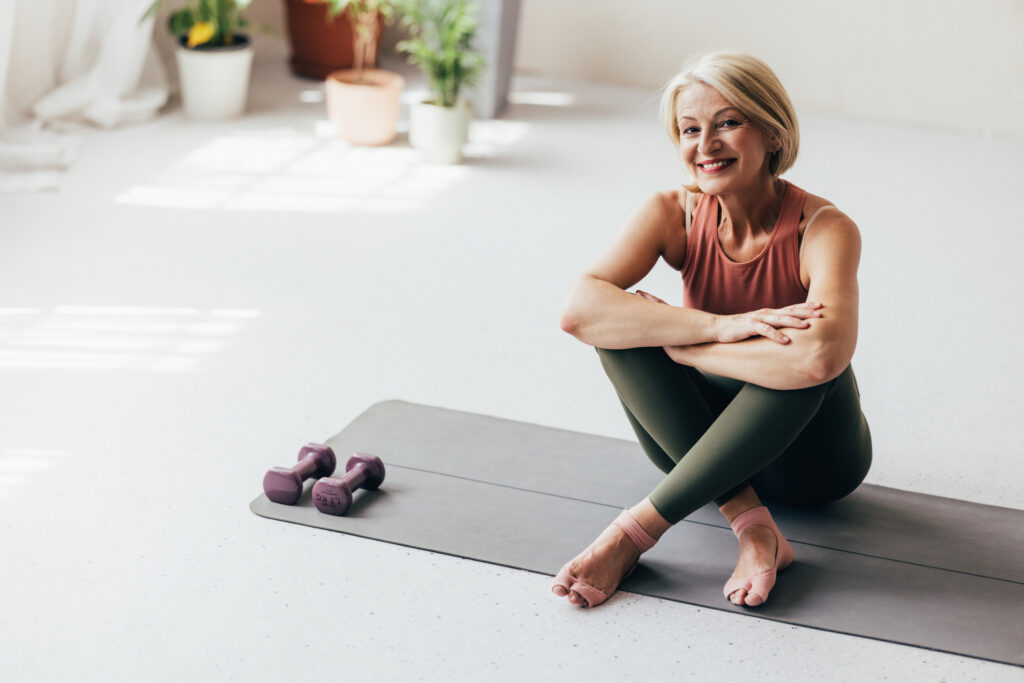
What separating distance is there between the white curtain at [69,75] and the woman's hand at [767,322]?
9.05 ft

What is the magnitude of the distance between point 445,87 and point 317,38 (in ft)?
3.87

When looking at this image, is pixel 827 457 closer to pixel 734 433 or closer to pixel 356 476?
pixel 734 433

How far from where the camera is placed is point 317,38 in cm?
507

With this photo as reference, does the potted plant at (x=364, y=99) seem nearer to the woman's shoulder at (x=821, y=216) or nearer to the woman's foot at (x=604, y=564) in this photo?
the woman's shoulder at (x=821, y=216)

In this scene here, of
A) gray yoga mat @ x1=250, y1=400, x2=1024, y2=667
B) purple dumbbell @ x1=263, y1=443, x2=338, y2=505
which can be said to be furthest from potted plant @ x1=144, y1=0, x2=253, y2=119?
purple dumbbell @ x1=263, y1=443, x2=338, y2=505

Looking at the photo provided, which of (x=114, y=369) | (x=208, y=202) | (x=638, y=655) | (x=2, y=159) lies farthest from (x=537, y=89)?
(x=638, y=655)

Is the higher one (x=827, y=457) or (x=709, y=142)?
(x=709, y=142)

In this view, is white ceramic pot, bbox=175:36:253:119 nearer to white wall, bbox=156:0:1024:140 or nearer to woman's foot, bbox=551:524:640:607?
white wall, bbox=156:0:1024:140

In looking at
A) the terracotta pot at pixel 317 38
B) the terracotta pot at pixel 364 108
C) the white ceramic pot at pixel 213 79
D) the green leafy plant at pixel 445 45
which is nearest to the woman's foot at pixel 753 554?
the green leafy plant at pixel 445 45

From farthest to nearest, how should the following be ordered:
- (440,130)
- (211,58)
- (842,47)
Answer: (842,47) < (211,58) < (440,130)

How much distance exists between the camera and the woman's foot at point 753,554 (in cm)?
188

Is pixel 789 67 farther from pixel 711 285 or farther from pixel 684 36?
pixel 711 285

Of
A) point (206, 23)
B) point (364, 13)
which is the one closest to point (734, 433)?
point (364, 13)

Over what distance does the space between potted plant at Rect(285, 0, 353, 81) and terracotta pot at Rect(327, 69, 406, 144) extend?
0.77m
